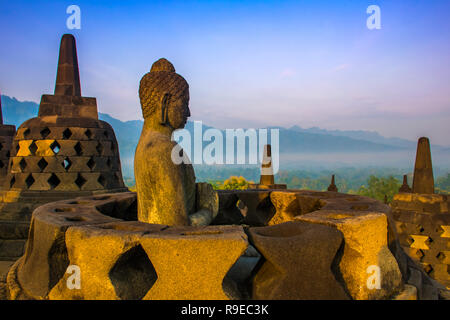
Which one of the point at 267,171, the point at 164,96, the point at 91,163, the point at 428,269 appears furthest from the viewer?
the point at 267,171

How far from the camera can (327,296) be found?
63.4 inches

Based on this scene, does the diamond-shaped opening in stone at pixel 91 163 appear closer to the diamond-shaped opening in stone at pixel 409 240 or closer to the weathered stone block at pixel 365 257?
the weathered stone block at pixel 365 257

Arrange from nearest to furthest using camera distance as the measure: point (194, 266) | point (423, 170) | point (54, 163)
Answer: point (194, 266) → point (54, 163) → point (423, 170)

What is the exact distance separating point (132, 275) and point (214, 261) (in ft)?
1.99

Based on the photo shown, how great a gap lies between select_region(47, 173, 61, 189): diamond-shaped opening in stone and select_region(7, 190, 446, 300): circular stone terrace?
A: 429 cm

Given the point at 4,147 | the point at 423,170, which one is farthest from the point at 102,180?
the point at 423,170

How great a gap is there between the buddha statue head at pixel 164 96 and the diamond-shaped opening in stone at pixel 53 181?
4536mm

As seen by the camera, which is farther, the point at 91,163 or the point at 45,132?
the point at 91,163

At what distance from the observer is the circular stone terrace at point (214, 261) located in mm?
1594

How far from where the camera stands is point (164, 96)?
2617 mm

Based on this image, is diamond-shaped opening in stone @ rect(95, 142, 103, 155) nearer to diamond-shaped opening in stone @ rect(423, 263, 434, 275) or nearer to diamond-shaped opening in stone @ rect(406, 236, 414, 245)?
diamond-shaped opening in stone @ rect(406, 236, 414, 245)

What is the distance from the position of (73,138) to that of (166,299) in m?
5.69

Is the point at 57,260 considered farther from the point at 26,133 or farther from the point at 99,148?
the point at 26,133
